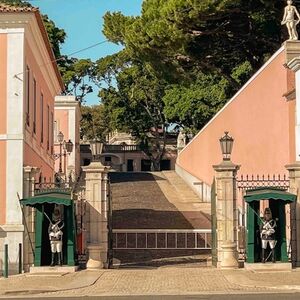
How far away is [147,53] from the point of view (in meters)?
41.0

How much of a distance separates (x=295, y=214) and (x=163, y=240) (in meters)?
7.83

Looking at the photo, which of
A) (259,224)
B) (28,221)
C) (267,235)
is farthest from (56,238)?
(267,235)

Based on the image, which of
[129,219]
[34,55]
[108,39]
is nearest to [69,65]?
[108,39]

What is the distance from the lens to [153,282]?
55.8ft

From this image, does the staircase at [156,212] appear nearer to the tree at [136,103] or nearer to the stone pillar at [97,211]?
the stone pillar at [97,211]

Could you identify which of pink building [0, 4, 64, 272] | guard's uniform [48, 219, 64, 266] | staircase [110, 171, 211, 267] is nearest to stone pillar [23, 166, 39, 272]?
pink building [0, 4, 64, 272]

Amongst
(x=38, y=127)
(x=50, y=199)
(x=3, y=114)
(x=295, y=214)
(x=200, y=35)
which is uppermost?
(x=200, y=35)

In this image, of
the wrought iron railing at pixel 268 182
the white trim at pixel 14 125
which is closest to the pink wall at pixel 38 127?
the white trim at pixel 14 125

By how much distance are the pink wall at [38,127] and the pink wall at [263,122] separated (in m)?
8.64

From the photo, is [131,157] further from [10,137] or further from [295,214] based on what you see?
[295,214]

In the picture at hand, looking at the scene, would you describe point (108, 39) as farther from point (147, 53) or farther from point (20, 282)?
point (20, 282)

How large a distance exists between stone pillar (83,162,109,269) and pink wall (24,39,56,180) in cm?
240

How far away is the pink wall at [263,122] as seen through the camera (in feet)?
80.9

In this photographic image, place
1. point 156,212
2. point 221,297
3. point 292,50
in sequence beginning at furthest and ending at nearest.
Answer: point 156,212 → point 292,50 → point 221,297
